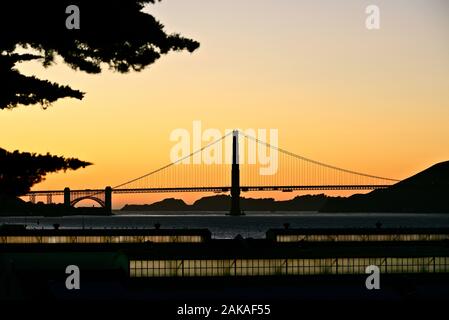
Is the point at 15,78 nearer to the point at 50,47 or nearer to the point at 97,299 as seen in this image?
the point at 50,47

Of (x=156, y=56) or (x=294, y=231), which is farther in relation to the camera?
(x=294, y=231)

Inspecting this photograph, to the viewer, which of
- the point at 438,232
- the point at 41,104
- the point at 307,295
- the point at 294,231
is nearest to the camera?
the point at 41,104

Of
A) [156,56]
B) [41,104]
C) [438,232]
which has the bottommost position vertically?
[438,232]

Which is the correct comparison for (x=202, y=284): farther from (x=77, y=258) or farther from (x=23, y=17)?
(x=23, y=17)

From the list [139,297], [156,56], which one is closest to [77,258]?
[139,297]

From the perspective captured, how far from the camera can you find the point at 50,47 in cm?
1903

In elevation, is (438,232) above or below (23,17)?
below

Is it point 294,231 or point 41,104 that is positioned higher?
point 41,104

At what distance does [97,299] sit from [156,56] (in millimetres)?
24813

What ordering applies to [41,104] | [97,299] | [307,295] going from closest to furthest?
[41,104] < [97,299] < [307,295]

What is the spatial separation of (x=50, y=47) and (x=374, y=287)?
33251mm

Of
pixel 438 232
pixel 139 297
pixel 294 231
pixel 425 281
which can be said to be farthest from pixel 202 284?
pixel 438 232

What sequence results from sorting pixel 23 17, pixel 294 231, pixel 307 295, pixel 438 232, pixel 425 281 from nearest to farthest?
pixel 23 17, pixel 307 295, pixel 425 281, pixel 294 231, pixel 438 232

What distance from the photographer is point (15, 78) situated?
715 inches
